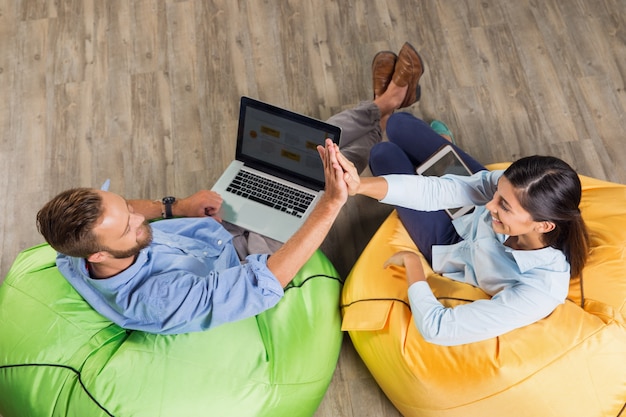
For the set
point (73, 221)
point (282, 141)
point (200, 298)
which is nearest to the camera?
point (73, 221)

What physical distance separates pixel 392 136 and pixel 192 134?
975 millimetres

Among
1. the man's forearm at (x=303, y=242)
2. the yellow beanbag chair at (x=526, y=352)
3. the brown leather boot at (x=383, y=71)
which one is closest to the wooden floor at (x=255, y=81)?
the brown leather boot at (x=383, y=71)

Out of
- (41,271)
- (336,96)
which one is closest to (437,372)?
(41,271)

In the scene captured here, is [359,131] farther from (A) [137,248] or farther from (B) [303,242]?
(A) [137,248]

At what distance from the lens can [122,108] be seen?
9.58 feet

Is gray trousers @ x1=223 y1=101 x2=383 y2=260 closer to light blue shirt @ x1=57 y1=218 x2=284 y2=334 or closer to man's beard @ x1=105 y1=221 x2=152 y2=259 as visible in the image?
light blue shirt @ x1=57 y1=218 x2=284 y2=334

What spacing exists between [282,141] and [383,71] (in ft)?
2.68

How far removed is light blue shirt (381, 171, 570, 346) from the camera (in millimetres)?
1688

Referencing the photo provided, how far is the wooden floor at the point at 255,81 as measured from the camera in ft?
9.07

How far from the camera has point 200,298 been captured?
1690 millimetres

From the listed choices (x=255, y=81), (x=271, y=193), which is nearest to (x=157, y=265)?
(x=271, y=193)

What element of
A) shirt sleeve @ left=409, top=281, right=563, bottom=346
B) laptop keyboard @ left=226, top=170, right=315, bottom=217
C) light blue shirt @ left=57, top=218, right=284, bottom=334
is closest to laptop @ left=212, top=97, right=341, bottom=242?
laptop keyboard @ left=226, top=170, right=315, bottom=217

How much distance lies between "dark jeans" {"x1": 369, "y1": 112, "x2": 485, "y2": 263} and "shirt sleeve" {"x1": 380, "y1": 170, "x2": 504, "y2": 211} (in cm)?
20

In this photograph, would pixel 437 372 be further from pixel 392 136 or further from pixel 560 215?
pixel 392 136
